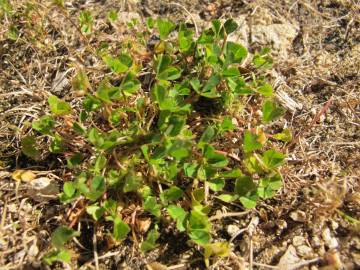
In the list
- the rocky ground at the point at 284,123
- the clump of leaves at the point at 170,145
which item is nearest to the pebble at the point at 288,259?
the rocky ground at the point at 284,123

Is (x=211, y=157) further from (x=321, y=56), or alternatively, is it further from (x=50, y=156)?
(x=321, y=56)

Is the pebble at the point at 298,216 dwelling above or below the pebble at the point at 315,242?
above

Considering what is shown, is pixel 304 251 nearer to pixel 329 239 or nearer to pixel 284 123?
pixel 329 239

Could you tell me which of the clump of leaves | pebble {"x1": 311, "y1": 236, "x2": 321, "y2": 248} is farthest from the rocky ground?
the clump of leaves

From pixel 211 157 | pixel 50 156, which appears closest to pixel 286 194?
pixel 211 157

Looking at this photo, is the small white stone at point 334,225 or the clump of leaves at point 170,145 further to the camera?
the small white stone at point 334,225

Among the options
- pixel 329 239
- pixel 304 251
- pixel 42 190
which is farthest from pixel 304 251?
pixel 42 190

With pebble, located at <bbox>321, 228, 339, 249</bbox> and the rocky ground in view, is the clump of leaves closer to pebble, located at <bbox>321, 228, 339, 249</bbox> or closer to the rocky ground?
the rocky ground

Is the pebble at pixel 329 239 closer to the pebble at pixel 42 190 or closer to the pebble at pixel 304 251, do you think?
the pebble at pixel 304 251
